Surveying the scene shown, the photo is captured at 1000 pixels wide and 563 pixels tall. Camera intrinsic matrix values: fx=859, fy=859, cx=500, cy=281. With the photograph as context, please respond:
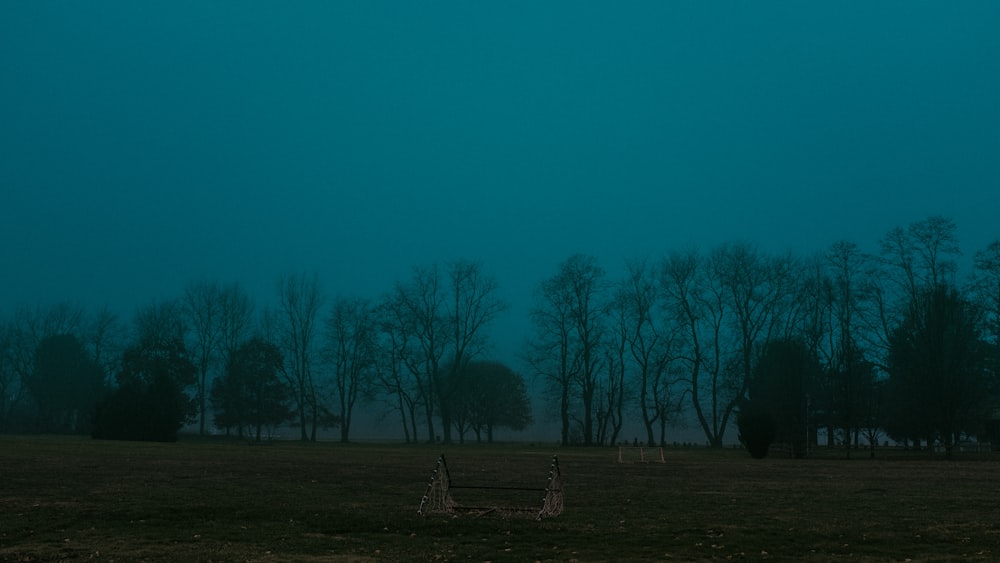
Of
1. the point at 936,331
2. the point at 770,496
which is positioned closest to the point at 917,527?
the point at 770,496

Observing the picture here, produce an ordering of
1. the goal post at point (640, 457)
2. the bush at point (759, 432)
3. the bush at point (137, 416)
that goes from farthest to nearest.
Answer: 1. the bush at point (137, 416)
2. the bush at point (759, 432)
3. the goal post at point (640, 457)

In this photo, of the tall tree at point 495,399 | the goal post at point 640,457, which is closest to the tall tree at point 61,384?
the tall tree at point 495,399

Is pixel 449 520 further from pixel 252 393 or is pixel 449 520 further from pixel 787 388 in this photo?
pixel 252 393

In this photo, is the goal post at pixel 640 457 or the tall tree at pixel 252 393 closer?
the goal post at pixel 640 457

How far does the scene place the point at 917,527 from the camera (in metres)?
17.5

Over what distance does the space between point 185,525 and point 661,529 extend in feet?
31.5

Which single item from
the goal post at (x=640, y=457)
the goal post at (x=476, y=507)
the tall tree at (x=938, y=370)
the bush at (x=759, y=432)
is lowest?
the goal post at (x=640, y=457)

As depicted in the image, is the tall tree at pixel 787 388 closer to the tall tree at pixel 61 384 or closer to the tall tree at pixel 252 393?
the tall tree at pixel 252 393

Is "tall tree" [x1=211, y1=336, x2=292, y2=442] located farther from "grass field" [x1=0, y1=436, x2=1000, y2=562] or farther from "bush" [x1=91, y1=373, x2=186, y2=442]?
"grass field" [x1=0, y1=436, x2=1000, y2=562]

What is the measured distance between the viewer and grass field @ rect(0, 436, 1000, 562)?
14.7m

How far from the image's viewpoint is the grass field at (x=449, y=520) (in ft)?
48.1

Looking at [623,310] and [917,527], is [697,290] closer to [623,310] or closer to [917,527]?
[623,310]

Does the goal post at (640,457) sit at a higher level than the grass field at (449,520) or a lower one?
lower

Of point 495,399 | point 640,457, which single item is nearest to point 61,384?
point 495,399
